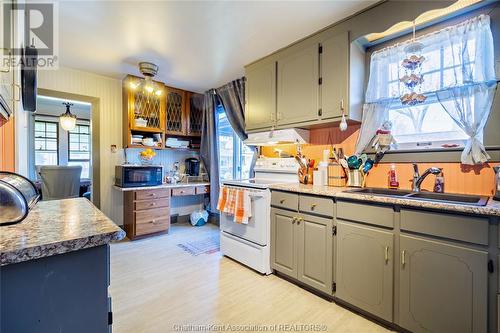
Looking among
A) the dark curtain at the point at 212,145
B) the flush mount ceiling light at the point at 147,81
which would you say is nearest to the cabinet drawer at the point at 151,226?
the dark curtain at the point at 212,145

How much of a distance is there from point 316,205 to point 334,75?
4.07 ft

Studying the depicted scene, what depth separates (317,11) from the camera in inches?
81.8

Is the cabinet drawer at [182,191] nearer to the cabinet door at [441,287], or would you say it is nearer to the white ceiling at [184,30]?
the white ceiling at [184,30]

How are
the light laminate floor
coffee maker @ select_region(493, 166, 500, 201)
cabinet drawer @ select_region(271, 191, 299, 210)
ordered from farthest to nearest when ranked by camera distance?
cabinet drawer @ select_region(271, 191, 299, 210) < the light laminate floor < coffee maker @ select_region(493, 166, 500, 201)

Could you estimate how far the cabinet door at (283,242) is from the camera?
2.26m

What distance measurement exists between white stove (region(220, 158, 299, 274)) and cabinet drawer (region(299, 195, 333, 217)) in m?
0.42

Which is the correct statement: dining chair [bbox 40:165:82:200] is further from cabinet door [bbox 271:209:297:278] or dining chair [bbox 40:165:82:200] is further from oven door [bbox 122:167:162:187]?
cabinet door [bbox 271:209:297:278]

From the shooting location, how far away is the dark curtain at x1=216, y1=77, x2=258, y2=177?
3611 millimetres

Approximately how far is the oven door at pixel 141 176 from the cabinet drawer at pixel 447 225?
3.29 meters

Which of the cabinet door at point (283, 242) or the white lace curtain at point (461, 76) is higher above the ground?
the white lace curtain at point (461, 76)

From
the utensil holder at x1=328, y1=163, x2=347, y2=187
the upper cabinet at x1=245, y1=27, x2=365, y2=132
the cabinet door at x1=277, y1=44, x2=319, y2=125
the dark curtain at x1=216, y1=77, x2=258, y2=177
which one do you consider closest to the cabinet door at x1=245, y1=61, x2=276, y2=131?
the upper cabinet at x1=245, y1=27, x2=365, y2=132

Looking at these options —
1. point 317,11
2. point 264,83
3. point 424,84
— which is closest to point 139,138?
point 264,83

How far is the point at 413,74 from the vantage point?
6.51ft

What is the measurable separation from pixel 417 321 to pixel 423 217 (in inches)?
26.2
